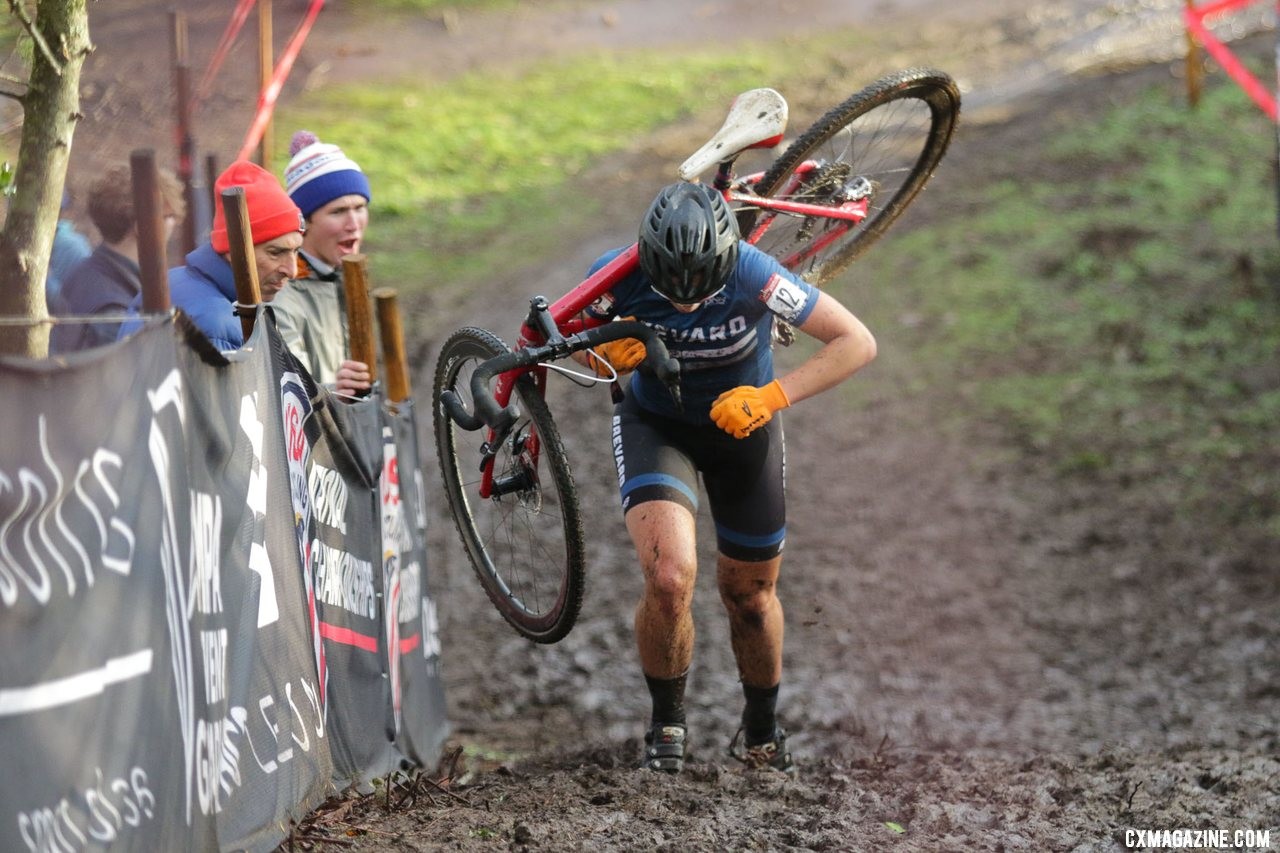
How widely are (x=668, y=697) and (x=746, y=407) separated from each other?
4.21 feet

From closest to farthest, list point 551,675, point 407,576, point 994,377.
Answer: point 407,576, point 551,675, point 994,377

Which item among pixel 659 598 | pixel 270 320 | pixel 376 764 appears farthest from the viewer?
pixel 376 764

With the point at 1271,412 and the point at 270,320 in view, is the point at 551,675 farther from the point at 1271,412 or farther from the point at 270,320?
the point at 1271,412

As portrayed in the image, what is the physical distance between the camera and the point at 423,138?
17.5m

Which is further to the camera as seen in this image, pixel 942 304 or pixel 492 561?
pixel 942 304

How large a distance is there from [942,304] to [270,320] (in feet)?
34.9

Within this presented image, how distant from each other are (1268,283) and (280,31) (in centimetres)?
1157

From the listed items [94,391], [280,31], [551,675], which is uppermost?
[280,31]

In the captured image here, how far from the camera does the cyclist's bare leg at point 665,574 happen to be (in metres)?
5.09

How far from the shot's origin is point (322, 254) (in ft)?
19.8

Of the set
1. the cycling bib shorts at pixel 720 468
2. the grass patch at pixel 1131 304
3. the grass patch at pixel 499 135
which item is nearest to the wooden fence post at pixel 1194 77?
the grass patch at pixel 1131 304

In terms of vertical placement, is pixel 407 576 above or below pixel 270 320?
below

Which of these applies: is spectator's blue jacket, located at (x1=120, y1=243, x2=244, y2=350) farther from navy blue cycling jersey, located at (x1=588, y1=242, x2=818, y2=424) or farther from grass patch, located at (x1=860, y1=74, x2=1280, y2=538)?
grass patch, located at (x1=860, y1=74, x2=1280, y2=538)

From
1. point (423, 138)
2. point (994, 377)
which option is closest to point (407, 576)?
point (994, 377)
